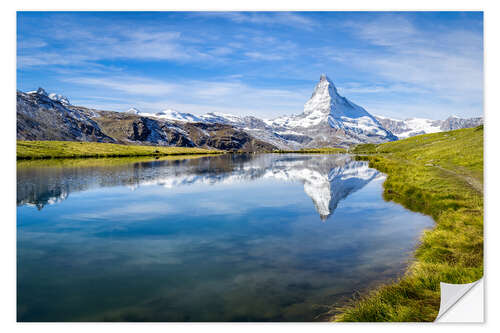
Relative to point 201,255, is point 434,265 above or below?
above

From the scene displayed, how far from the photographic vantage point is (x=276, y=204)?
103 ft

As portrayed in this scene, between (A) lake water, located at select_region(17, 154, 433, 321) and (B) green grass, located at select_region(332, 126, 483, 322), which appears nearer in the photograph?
(B) green grass, located at select_region(332, 126, 483, 322)

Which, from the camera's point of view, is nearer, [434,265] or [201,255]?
[434,265]

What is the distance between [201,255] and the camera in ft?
54.6

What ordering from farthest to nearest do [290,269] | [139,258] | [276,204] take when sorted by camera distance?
[276,204] < [139,258] < [290,269]

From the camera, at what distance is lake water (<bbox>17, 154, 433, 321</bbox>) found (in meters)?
11.4

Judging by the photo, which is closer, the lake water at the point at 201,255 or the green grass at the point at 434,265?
the green grass at the point at 434,265

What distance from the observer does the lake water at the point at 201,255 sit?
11414 mm

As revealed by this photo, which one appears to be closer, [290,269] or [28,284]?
[28,284]
